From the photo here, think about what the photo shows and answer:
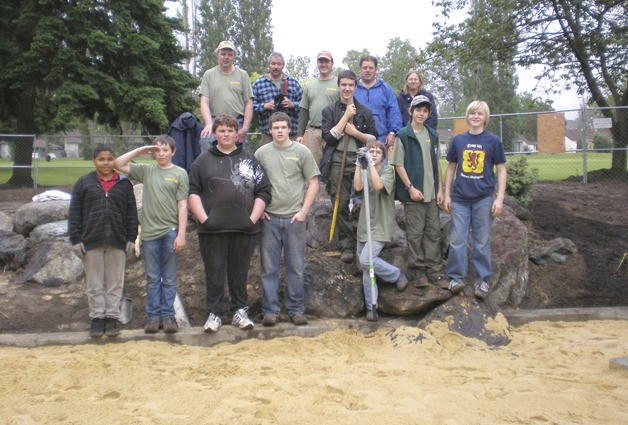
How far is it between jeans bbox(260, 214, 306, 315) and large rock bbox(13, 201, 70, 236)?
12.8 ft

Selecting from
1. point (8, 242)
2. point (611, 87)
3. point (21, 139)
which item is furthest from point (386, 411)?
point (21, 139)

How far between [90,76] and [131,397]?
15.9 metres

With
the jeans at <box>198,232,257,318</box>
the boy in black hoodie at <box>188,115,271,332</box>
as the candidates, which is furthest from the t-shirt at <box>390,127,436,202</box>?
the jeans at <box>198,232,257,318</box>

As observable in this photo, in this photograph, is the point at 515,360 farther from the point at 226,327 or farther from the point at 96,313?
the point at 96,313

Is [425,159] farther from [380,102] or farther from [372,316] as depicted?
[372,316]

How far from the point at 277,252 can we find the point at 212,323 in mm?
917

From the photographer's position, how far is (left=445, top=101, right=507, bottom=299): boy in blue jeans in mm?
6117

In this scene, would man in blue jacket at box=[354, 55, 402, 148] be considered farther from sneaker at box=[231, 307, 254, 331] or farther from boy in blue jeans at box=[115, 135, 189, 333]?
sneaker at box=[231, 307, 254, 331]

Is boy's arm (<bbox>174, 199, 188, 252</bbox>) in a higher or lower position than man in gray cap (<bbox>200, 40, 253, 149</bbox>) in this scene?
lower

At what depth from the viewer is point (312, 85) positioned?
6969 millimetres

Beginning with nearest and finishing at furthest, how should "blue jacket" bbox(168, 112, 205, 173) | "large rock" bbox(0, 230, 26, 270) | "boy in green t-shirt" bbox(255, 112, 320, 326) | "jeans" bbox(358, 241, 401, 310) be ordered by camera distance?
"boy in green t-shirt" bbox(255, 112, 320, 326) → "jeans" bbox(358, 241, 401, 310) → "blue jacket" bbox(168, 112, 205, 173) → "large rock" bbox(0, 230, 26, 270)

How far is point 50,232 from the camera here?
8.10 m

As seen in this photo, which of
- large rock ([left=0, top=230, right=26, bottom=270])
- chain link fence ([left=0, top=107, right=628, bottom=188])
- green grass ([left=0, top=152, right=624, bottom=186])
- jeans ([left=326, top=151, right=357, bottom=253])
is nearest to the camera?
jeans ([left=326, top=151, right=357, bottom=253])

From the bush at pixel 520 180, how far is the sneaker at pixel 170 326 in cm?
563
